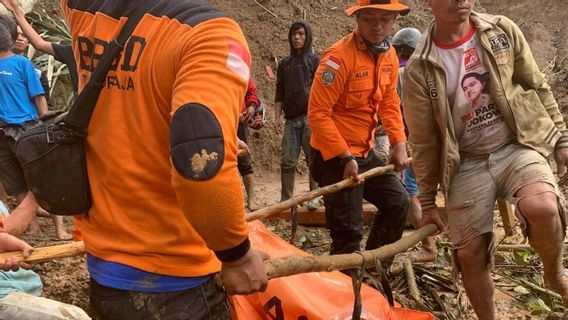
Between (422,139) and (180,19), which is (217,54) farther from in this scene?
(422,139)

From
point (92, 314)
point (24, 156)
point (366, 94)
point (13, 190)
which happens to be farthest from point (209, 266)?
point (13, 190)

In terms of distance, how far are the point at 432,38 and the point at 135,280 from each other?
2234mm

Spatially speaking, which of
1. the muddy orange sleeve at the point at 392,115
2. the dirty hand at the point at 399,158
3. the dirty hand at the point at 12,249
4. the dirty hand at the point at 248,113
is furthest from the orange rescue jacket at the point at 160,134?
the dirty hand at the point at 248,113

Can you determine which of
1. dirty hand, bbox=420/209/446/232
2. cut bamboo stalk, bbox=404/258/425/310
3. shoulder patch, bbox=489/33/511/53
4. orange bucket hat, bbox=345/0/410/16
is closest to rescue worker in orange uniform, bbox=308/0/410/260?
orange bucket hat, bbox=345/0/410/16

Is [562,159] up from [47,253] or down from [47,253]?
up

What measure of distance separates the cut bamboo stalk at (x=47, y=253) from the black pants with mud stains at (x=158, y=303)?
15.2 inches

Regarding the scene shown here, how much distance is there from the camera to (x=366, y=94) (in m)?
4.71

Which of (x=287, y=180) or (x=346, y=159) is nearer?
(x=346, y=159)

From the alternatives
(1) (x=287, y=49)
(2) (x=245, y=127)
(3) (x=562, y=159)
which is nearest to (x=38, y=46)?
(3) (x=562, y=159)

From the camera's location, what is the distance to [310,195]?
13.4 ft

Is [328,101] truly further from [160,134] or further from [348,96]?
[160,134]

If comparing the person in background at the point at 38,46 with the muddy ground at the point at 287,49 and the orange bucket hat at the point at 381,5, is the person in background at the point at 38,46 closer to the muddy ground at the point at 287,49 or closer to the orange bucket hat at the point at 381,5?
the muddy ground at the point at 287,49

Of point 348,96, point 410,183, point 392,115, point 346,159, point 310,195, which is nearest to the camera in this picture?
point 310,195

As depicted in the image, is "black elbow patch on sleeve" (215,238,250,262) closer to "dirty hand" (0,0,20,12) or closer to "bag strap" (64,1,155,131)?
"bag strap" (64,1,155,131)
